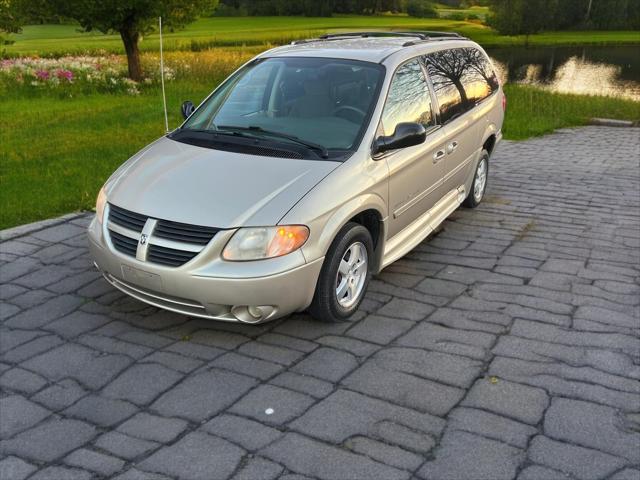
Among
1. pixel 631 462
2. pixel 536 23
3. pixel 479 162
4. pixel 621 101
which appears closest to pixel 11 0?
pixel 479 162

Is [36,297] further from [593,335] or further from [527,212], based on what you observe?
[527,212]

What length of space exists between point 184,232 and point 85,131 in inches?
304

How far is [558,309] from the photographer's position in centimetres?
470

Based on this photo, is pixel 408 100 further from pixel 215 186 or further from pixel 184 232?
pixel 184 232

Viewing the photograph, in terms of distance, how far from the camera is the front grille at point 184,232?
12.6 ft

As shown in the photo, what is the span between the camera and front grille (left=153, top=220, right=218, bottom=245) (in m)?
3.84

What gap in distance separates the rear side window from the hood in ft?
6.23

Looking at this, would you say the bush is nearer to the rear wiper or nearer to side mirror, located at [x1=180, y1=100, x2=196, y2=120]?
side mirror, located at [x1=180, y1=100, x2=196, y2=120]

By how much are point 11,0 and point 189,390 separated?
909 centimetres

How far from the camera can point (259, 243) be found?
383 centimetres

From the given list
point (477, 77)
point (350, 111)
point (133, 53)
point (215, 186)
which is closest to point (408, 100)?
point (350, 111)

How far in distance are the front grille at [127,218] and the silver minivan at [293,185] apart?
11 mm

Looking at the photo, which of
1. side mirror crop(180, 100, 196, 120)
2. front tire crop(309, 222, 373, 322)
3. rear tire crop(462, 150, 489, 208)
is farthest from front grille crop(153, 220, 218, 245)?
rear tire crop(462, 150, 489, 208)

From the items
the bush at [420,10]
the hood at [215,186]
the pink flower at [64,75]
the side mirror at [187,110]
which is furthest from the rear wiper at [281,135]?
the bush at [420,10]
